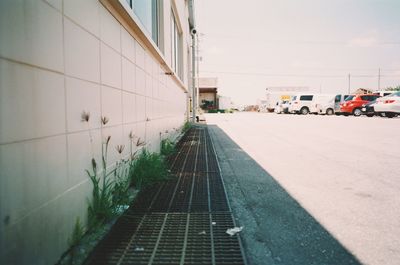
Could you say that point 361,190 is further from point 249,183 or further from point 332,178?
point 249,183

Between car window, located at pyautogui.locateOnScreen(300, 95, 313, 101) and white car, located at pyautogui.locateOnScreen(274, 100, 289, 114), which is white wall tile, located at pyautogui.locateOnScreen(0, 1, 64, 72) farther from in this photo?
white car, located at pyautogui.locateOnScreen(274, 100, 289, 114)

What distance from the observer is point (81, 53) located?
2260mm

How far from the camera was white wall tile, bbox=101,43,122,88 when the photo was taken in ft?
8.96

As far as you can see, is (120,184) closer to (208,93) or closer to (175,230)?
(175,230)

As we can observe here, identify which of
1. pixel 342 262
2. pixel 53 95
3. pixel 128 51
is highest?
pixel 128 51

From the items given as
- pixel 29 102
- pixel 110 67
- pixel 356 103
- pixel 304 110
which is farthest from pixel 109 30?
pixel 304 110

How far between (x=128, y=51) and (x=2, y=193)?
255 centimetres

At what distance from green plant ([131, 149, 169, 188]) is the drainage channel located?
157 millimetres

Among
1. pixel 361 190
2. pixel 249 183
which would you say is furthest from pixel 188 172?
pixel 361 190

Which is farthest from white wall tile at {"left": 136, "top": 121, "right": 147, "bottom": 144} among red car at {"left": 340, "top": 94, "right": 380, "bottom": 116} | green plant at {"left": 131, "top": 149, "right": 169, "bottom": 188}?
red car at {"left": 340, "top": 94, "right": 380, "bottom": 116}

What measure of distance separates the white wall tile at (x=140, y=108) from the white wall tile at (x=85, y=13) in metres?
1.60

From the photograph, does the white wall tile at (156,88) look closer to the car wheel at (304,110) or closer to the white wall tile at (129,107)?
→ the white wall tile at (129,107)

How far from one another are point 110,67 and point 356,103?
25.1m

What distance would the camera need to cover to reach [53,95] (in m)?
1.85
